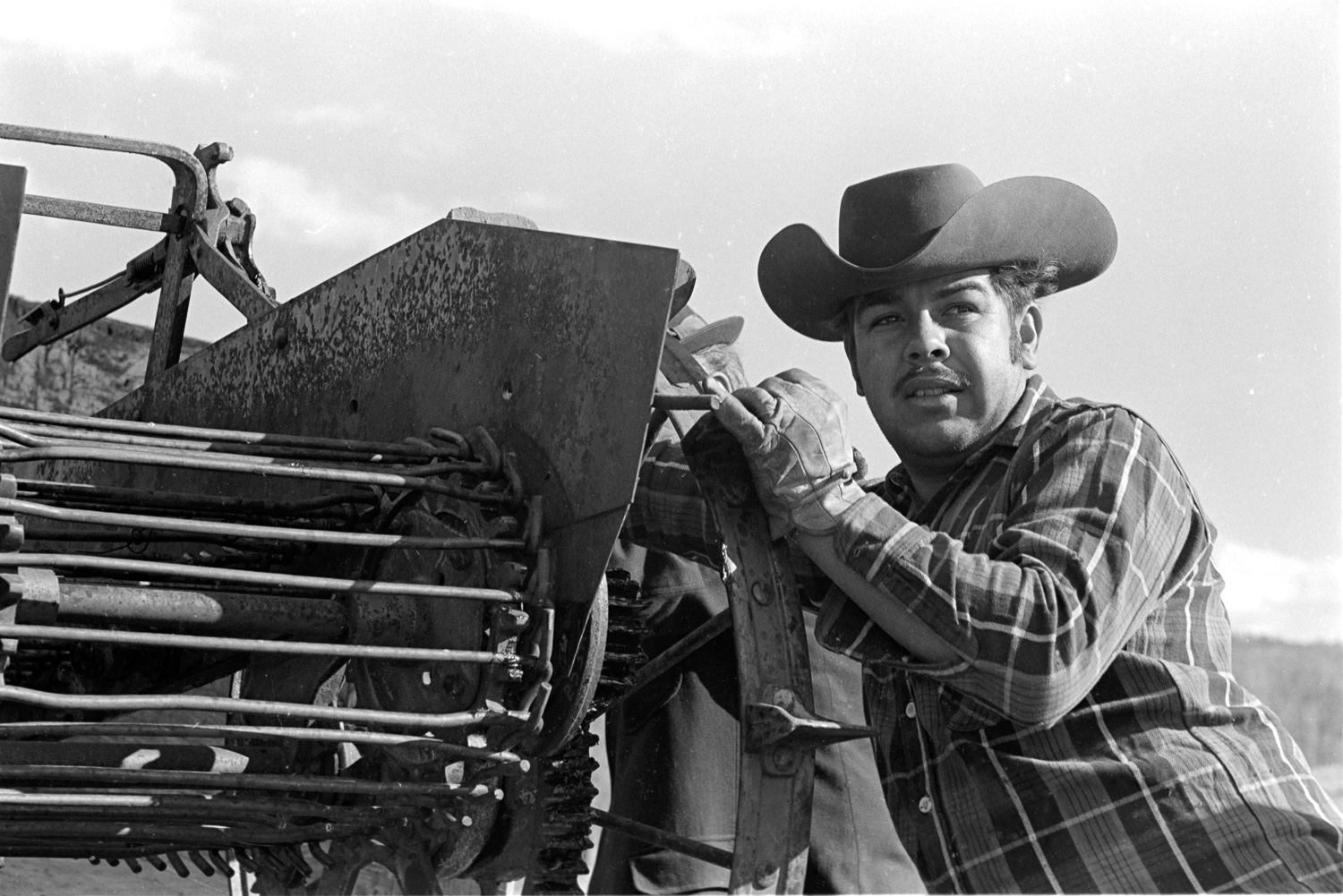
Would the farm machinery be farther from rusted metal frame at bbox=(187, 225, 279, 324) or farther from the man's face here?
rusted metal frame at bbox=(187, 225, 279, 324)

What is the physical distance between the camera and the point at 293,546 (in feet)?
9.64

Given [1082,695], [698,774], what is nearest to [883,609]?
[1082,695]

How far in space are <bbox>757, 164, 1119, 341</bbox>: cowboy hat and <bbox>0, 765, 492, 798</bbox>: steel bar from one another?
4.11 feet

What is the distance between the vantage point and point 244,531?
2.38 metres

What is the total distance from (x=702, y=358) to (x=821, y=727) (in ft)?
5.11

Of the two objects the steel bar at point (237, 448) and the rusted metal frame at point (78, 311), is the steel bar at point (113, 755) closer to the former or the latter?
the steel bar at point (237, 448)

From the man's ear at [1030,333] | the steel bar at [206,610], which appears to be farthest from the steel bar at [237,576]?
the man's ear at [1030,333]

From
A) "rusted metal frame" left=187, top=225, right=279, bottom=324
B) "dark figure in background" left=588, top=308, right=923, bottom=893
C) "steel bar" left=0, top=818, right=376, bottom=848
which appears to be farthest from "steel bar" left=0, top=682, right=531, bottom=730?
"dark figure in background" left=588, top=308, right=923, bottom=893

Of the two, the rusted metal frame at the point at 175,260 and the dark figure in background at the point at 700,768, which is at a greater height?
the rusted metal frame at the point at 175,260

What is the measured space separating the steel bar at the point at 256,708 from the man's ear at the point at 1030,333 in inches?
49.7

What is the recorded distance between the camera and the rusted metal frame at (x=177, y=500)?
2.58m

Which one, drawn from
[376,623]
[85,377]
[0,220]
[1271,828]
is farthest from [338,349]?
[85,377]

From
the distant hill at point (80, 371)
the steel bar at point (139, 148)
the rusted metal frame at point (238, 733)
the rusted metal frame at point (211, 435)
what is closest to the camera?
the rusted metal frame at point (238, 733)

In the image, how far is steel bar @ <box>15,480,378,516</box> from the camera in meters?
2.58
